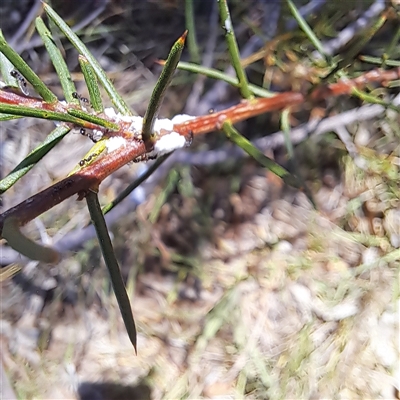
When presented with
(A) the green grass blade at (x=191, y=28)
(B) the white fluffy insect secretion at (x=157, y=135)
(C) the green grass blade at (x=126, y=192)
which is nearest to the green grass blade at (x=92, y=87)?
(B) the white fluffy insect secretion at (x=157, y=135)

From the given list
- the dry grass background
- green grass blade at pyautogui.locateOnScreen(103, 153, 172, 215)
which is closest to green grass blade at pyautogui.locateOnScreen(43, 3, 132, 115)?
green grass blade at pyautogui.locateOnScreen(103, 153, 172, 215)

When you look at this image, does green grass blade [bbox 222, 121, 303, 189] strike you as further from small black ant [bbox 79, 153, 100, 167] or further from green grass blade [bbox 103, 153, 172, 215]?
small black ant [bbox 79, 153, 100, 167]

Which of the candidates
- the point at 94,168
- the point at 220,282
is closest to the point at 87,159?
the point at 94,168

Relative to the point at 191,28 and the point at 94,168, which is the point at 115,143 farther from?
the point at 191,28

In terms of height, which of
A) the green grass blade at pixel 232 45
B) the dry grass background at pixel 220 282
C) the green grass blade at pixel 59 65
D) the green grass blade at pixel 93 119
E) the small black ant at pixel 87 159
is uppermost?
the green grass blade at pixel 59 65

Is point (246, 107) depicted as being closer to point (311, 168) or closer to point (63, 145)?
point (311, 168)

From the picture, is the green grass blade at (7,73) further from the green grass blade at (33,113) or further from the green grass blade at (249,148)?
the green grass blade at (249,148)

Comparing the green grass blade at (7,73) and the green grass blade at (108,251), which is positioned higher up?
the green grass blade at (7,73)
